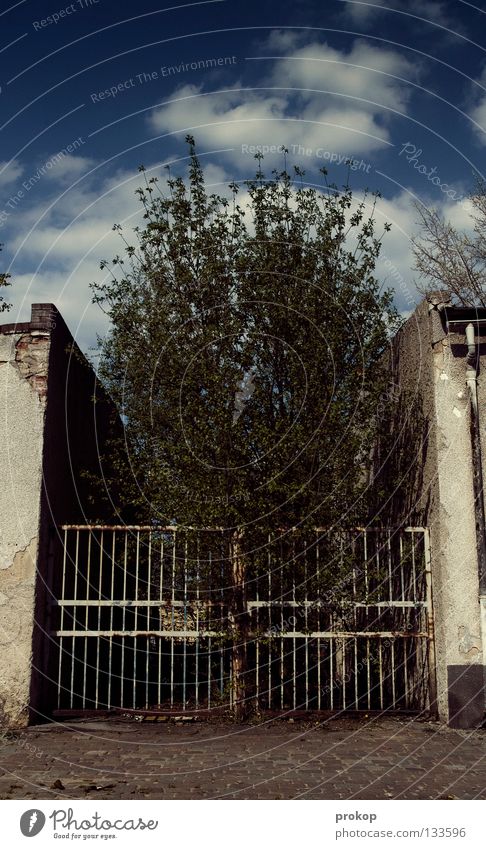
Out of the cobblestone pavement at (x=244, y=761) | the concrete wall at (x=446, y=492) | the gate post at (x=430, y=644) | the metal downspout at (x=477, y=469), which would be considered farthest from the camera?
the gate post at (x=430, y=644)

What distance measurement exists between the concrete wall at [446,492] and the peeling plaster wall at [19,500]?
4.38 metres

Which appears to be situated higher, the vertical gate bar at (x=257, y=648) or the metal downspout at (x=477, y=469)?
the metal downspout at (x=477, y=469)

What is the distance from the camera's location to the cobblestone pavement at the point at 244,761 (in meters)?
5.76

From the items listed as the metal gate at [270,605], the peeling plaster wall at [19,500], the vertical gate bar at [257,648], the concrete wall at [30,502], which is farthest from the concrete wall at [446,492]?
the peeling plaster wall at [19,500]

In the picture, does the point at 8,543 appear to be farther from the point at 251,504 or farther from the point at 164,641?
the point at 164,641

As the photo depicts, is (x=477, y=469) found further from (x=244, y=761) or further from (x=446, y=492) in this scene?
(x=244, y=761)

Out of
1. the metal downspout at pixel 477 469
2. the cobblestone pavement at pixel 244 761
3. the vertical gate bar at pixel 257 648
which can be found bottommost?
the cobblestone pavement at pixel 244 761

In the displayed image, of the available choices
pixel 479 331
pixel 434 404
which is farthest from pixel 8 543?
pixel 479 331

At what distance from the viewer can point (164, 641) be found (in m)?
12.3

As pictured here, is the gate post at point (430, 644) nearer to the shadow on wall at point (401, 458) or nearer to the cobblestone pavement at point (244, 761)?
the cobblestone pavement at point (244, 761)

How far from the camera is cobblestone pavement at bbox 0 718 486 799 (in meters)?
5.76

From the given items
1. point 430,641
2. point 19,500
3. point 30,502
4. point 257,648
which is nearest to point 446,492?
point 430,641

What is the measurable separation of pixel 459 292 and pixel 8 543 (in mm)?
11901
